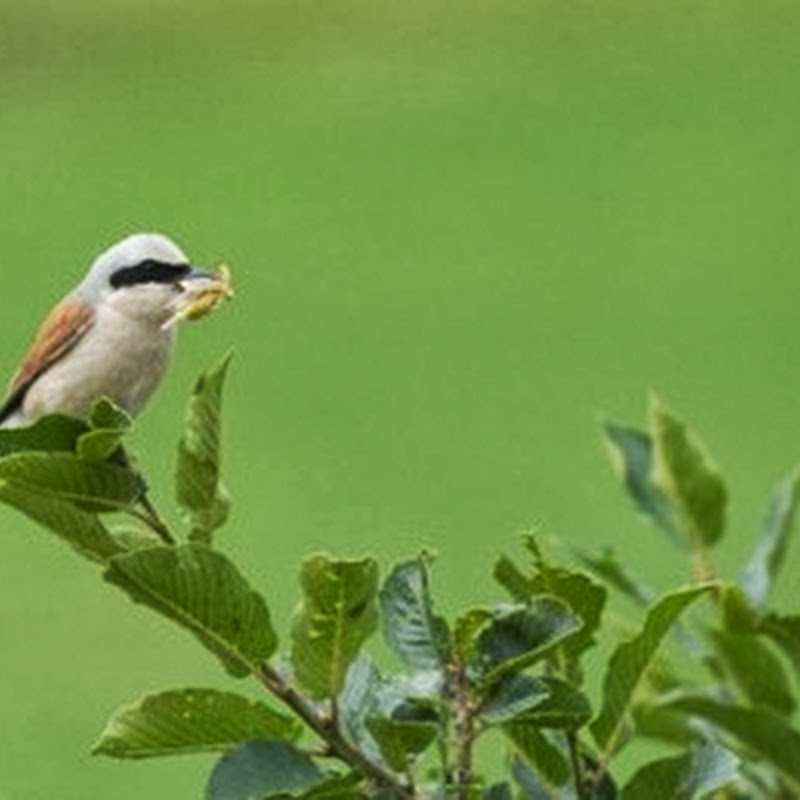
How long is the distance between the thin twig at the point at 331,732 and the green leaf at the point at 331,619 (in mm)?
15

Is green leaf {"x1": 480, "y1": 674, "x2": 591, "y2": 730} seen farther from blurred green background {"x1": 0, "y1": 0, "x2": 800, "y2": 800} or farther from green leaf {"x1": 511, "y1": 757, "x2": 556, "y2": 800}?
blurred green background {"x1": 0, "y1": 0, "x2": 800, "y2": 800}

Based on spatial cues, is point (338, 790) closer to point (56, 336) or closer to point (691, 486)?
point (691, 486)

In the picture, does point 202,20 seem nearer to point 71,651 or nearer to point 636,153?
point 636,153

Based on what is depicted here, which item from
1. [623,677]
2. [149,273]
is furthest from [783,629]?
[149,273]

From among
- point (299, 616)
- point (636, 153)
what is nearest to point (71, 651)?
point (636, 153)

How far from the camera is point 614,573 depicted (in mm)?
2006

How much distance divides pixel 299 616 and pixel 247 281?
12.7 metres

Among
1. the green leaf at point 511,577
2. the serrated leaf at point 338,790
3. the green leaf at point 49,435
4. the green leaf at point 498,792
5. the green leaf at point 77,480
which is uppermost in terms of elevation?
the green leaf at point 49,435

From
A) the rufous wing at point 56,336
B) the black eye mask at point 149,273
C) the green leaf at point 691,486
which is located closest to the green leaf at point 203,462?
the green leaf at point 691,486

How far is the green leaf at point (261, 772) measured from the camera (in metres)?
1.57

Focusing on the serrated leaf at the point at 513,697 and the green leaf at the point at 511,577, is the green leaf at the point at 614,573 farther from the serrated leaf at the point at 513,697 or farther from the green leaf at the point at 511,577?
the serrated leaf at the point at 513,697

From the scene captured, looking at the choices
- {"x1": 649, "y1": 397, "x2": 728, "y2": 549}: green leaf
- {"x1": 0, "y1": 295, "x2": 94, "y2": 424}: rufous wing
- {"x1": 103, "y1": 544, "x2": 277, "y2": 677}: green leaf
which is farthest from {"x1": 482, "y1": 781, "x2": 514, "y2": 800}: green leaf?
{"x1": 0, "y1": 295, "x2": 94, "y2": 424}: rufous wing

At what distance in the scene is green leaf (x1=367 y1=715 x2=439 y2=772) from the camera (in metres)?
1.56

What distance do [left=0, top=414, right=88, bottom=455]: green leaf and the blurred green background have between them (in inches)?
289
